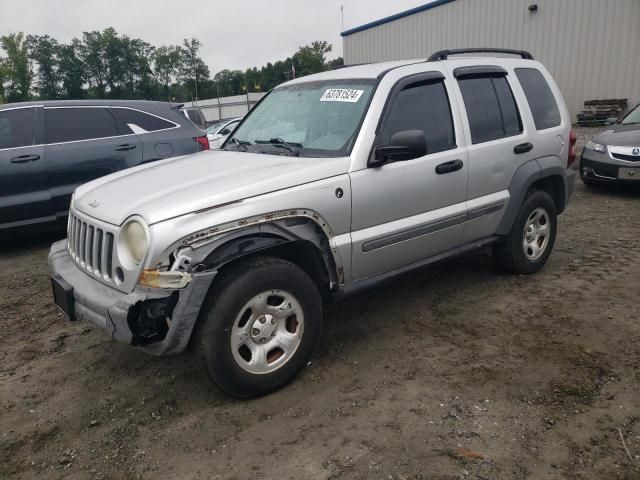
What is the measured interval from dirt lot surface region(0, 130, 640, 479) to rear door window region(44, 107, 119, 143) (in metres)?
2.57

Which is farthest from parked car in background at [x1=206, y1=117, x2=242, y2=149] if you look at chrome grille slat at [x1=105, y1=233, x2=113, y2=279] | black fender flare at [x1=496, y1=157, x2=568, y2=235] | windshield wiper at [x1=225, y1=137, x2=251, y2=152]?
chrome grille slat at [x1=105, y1=233, x2=113, y2=279]

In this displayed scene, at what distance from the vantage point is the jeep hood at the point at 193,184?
2.84 metres

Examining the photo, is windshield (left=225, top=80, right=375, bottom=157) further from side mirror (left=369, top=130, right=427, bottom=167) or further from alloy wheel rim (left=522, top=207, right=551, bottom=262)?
alloy wheel rim (left=522, top=207, right=551, bottom=262)

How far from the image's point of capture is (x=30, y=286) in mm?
5227

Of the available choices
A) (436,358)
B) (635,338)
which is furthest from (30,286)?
(635,338)

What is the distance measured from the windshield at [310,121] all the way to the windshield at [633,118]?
6.73 m

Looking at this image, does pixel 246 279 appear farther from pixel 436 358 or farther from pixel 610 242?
pixel 610 242

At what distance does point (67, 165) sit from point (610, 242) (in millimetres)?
6245

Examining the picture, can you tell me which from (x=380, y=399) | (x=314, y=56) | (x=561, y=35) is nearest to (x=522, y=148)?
(x=380, y=399)

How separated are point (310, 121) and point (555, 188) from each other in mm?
2582

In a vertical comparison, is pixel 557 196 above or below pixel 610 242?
above

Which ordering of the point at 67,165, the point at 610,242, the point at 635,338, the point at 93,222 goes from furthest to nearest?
the point at 67,165 → the point at 610,242 → the point at 635,338 → the point at 93,222

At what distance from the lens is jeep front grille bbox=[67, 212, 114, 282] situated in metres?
2.94


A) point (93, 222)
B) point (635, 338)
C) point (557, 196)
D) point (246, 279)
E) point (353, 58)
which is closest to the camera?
point (246, 279)
